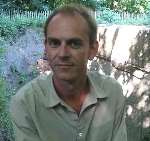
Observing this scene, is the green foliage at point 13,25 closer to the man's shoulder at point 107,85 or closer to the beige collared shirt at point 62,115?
the man's shoulder at point 107,85

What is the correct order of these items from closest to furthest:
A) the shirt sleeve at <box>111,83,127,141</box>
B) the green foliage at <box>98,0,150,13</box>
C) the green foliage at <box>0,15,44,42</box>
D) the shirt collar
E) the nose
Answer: the nose < the shirt collar < the shirt sleeve at <box>111,83,127,141</box> < the green foliage at <box>0,15,44,42</box> < the green foliage at <box>98,0,150,13</box>

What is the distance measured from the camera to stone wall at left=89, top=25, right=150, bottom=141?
5.45 meters

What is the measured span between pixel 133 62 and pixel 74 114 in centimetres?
320

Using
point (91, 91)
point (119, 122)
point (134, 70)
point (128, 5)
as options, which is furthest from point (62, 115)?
point (128, 5)

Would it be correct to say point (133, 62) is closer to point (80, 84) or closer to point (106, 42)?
point (106, 42)

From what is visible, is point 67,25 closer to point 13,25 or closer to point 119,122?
point 119,122

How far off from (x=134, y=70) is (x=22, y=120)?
334 cm

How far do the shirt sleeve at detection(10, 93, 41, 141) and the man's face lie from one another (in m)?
0.25

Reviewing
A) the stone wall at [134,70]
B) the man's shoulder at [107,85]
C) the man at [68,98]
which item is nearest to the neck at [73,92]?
the man at [68,98]

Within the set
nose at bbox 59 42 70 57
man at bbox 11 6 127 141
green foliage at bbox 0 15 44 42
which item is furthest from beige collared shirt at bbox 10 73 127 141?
green foliage at bbox 0 15 44 42

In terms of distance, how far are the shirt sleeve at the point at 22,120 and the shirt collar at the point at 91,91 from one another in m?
0.13

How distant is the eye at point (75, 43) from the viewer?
7.91 ft

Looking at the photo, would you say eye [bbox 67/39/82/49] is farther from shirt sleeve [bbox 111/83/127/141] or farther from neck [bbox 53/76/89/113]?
shirt sleeve [bbox 111/83/127/141]

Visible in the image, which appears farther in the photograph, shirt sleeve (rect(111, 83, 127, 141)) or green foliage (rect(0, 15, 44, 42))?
green foliage (rect(0, 15, 44, 42))
